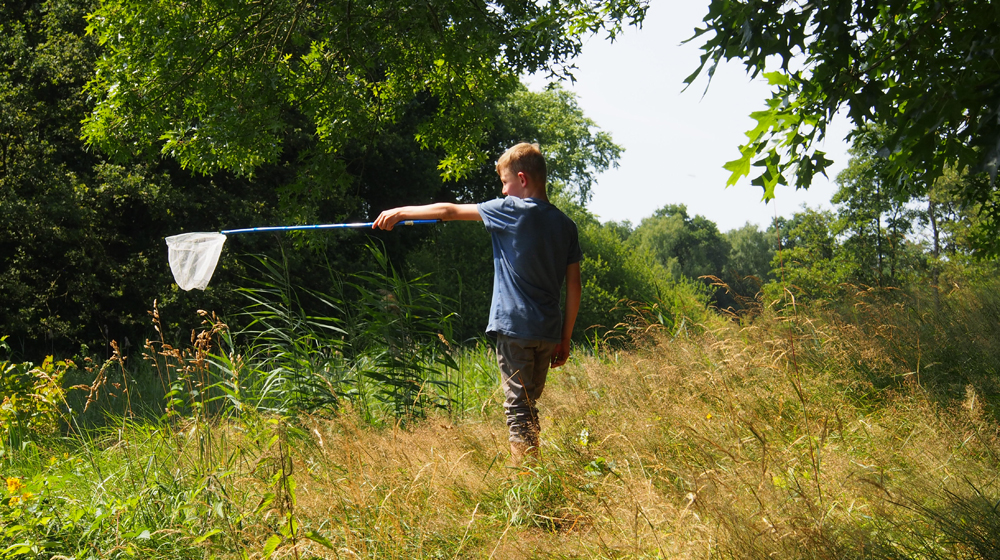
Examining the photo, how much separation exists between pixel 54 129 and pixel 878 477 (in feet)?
47.9

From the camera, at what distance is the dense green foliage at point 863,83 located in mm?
2701

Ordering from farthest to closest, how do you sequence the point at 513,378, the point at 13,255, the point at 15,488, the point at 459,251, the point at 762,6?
the point at 459,251
the point at 13,255
the point at 513,378
the point at 15,488
the point at 762,6

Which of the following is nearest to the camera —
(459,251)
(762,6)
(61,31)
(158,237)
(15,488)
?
(762,6)

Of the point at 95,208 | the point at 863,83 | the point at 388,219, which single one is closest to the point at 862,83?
the point at 863,83

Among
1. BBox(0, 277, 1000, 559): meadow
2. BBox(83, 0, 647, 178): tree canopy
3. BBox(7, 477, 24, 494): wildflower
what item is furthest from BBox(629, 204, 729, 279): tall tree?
BBox(7, 477, 24, 494): wildflower

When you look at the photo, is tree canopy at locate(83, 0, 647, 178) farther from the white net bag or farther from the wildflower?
the wildflower

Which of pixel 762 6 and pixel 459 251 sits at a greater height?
pixel 762 6

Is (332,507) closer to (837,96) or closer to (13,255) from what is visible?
(837,96)

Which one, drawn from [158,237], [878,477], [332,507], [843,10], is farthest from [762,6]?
[158,237]

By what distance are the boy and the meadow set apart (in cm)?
28

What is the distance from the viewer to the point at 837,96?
3.11 metres

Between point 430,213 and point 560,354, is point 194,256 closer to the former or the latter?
point 430,213

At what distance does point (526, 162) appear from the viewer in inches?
139

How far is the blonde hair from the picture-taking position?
3.54 m
